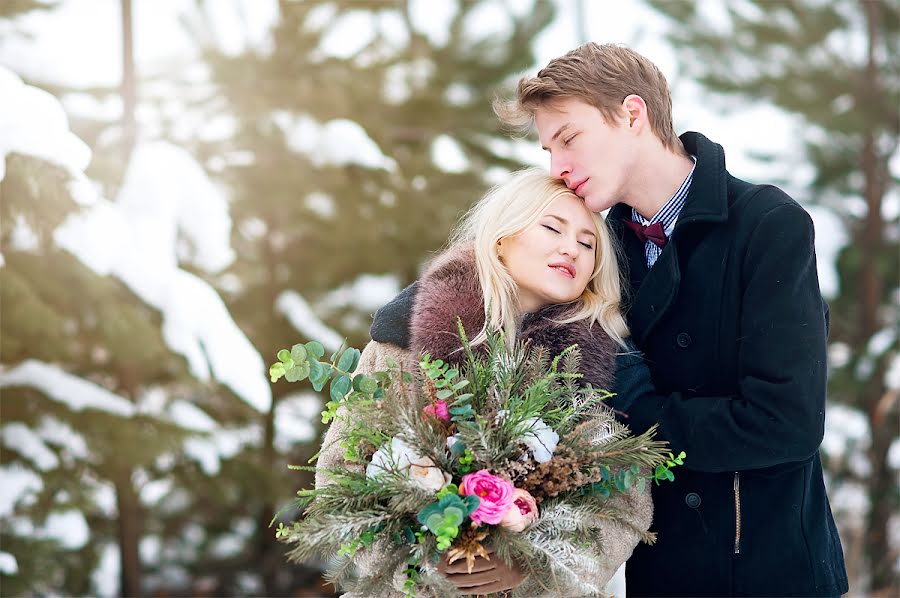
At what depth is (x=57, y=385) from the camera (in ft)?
14.2

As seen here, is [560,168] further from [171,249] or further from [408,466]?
[171,249]

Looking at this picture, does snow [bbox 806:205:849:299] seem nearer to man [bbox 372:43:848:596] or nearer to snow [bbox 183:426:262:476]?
snow [bbox 183:426:262:476]

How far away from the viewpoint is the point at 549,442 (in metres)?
1.95

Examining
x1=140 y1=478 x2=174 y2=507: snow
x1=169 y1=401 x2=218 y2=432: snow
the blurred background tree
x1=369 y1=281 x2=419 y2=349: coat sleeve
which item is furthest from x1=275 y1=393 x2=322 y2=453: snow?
x1=369 y1=281 x2=419 y2=349: coat sleeve

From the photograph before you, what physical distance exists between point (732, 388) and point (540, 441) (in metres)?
0.73

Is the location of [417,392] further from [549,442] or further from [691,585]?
[691,585]

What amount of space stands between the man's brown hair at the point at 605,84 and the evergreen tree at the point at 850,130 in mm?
5077

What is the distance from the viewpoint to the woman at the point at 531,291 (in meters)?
2.29

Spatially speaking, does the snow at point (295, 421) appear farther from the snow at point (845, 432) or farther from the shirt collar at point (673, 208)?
the shirt collar at point (673, 208)

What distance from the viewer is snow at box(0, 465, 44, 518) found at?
4176 millimetres

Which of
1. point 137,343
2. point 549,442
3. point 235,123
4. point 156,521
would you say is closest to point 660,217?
point 549,442

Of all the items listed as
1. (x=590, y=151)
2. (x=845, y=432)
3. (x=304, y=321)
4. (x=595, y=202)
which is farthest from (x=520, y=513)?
(x=845, y=432)

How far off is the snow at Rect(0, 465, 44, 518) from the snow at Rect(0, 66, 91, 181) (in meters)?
1.77

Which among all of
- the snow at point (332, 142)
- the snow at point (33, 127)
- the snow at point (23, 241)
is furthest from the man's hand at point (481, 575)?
the snow at point (332, 142)
